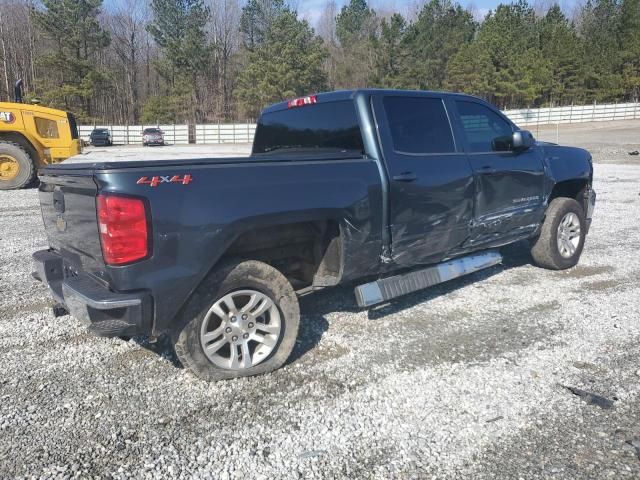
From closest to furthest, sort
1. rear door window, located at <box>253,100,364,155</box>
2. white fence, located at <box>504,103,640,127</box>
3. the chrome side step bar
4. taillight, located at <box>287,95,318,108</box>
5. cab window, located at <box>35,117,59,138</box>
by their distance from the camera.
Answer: the chrome side step bar
rear door window, located at <box>253,100,364,155</box>
taillight, located at <box>287,95,318,108</box>
cab window, located at <box>35,117,59,138</box>
white fence, located at <box>504,103,640,127</box>

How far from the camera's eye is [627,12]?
59094 millimetres

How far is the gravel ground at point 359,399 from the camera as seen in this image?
255 cm

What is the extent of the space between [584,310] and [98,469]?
13.3 feet

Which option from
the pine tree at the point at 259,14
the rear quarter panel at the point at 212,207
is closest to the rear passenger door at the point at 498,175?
the rear quarter panel at the point at 212,207

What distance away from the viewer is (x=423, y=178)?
4.02 metres

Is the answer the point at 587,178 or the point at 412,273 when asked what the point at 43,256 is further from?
the point at 587,178

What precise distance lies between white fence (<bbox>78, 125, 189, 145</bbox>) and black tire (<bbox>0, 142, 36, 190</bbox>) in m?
32.1

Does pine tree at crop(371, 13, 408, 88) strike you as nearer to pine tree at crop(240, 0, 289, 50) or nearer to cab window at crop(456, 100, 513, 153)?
pine tree at crop(240, 0, 289, 50)

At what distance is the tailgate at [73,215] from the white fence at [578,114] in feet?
160

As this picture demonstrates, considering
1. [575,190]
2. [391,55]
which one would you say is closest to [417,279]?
[575,190]

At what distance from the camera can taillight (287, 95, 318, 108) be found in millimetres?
4328

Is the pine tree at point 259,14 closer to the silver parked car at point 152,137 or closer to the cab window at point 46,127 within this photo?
the silver parked car at point 152,137

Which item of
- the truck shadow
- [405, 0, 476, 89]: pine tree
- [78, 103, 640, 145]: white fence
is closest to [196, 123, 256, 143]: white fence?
[78, 103, 640, 145]: white fence

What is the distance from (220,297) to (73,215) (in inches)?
42.8
